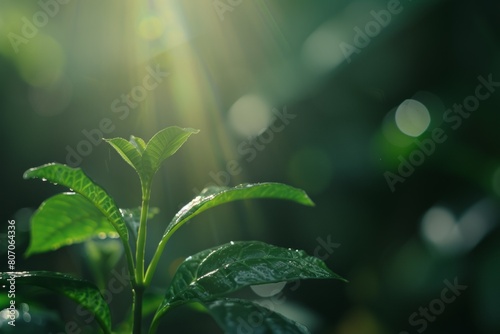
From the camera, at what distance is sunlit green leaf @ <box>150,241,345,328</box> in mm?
840

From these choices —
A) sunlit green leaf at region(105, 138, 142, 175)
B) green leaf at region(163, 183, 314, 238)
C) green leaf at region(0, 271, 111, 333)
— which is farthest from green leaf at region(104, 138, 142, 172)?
green leaf at region(0, 271, 111, 333)

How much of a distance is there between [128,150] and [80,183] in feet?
0.38

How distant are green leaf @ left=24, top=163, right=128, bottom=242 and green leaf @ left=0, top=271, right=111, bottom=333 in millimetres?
117

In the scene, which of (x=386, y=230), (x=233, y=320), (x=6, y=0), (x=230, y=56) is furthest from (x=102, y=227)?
(x=6, y=0)

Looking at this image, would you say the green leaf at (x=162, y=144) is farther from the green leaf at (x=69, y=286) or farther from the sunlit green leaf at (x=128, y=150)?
the green leaf at (x=69, y=286)

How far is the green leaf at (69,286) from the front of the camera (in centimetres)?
88

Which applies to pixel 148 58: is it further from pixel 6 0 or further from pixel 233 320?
pixel 233 320

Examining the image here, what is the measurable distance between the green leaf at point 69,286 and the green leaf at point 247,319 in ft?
0.98

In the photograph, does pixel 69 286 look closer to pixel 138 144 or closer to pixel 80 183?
pixel 80 183

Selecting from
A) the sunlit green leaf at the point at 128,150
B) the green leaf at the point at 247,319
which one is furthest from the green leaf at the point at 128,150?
the green leaf at the point at 247,319

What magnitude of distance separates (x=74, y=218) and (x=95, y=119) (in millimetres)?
1245

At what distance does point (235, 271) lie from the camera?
88 cm

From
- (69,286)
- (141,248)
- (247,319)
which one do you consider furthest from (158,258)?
(247,319)

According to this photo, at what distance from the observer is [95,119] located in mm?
2240
